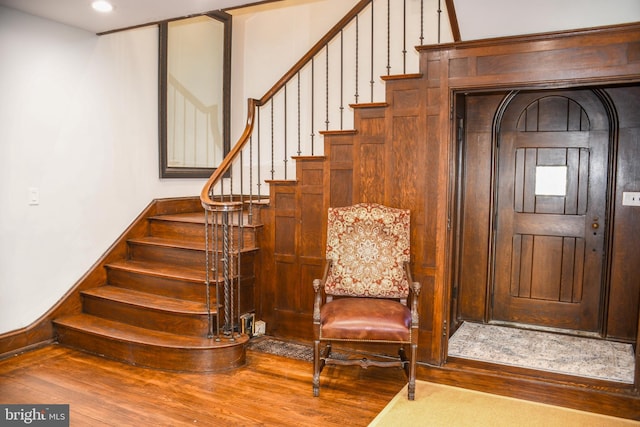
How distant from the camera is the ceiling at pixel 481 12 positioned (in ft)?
11.2

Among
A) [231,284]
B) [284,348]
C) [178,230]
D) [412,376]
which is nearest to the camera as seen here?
[412,376]

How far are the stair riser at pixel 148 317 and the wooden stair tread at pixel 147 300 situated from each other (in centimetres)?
3

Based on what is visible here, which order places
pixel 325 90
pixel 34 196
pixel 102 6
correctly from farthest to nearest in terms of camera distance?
pixel 325 90, pixel 34 196, pixel 102 6

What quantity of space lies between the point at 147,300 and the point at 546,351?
325 cm

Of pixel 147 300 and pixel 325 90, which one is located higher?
pixel 325 90

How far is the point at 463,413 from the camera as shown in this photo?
302cm

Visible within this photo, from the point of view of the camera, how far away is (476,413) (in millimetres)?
3023

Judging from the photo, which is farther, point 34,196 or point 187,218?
point 187,218

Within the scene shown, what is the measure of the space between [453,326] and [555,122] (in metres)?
2.03

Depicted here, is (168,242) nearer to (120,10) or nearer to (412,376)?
(120,10)

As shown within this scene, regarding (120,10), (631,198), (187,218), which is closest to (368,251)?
(187,218)

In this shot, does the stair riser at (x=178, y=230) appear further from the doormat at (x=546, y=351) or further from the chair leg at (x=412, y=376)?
the doormat at (x=546, y=351)

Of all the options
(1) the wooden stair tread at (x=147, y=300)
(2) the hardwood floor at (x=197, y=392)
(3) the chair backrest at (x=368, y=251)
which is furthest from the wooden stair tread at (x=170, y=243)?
(2) the hardwood floor at (x=197, y=392)

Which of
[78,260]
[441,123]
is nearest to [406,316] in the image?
[441,123]
